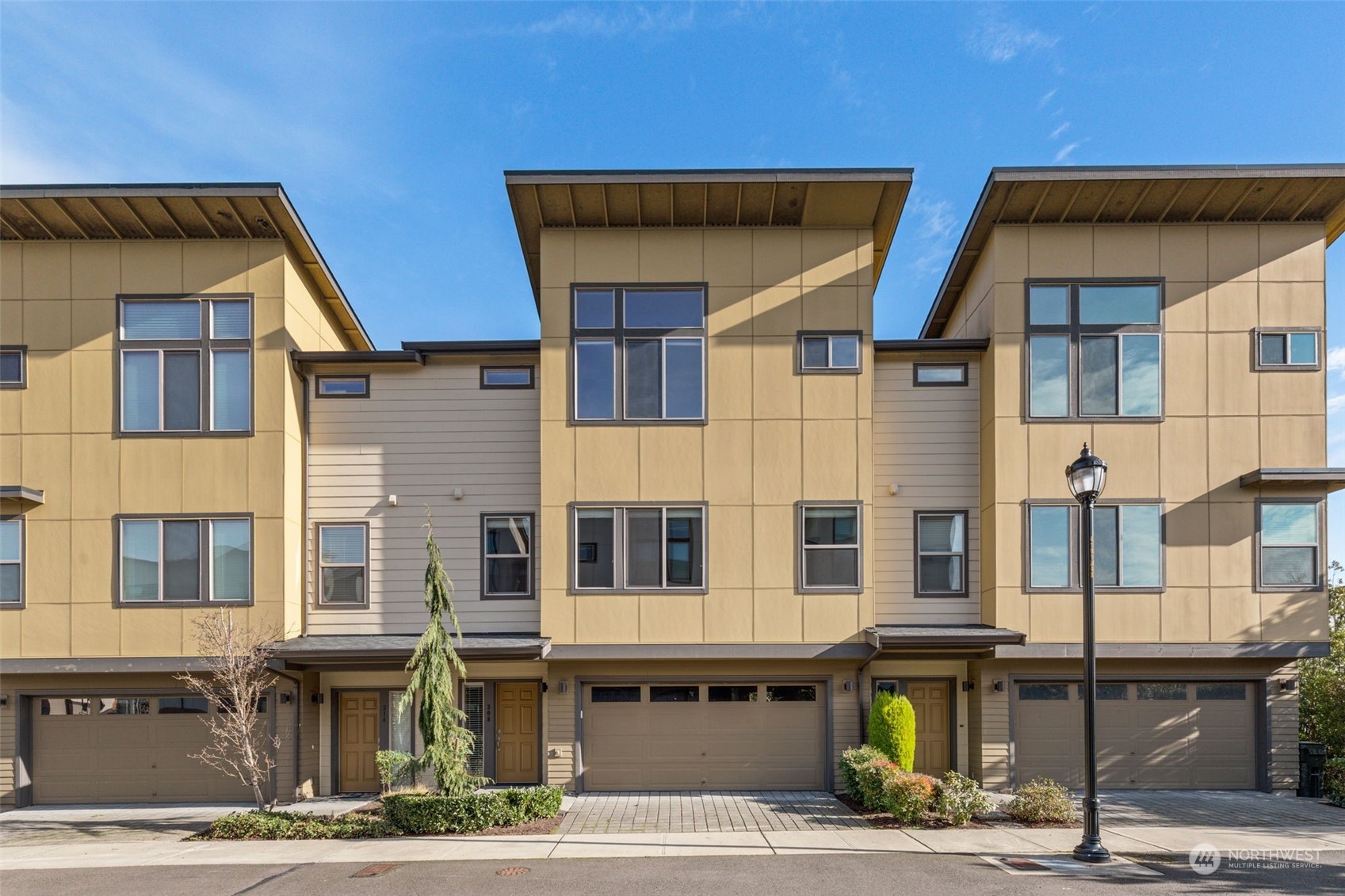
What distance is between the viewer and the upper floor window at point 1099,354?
13906 millimetres

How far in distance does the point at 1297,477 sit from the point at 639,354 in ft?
34.7

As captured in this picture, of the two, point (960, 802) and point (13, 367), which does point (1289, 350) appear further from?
point (13, 367)

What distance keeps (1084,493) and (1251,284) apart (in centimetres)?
678

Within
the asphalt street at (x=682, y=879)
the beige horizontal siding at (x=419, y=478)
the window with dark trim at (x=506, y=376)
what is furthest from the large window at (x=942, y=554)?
the window with dark trim at (x=506, y=376)

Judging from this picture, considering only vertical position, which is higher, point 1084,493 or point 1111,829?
point 1084,493

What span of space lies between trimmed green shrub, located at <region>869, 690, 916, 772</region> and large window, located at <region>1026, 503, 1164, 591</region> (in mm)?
2958

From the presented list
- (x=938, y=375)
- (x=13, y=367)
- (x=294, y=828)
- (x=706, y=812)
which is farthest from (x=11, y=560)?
(x=938, y=375)

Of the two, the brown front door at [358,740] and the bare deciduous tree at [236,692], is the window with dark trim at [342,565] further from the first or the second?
the brown front door at [358,740]

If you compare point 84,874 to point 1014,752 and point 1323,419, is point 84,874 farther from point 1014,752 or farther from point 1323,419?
point 1323,419

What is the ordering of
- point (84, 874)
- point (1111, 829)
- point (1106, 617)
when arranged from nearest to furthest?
point (84, 874) → point (1111, 829) → point (1106, 617)

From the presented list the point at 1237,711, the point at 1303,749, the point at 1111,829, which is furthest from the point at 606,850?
the point at 1303,749

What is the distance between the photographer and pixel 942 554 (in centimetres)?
1435

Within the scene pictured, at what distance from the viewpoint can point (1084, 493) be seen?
10.1 metres

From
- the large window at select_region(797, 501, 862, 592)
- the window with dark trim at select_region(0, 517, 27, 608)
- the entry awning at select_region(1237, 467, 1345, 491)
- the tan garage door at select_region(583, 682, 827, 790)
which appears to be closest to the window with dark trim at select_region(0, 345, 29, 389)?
the window with dark trim at select_region(0, 517, 27, 608)
